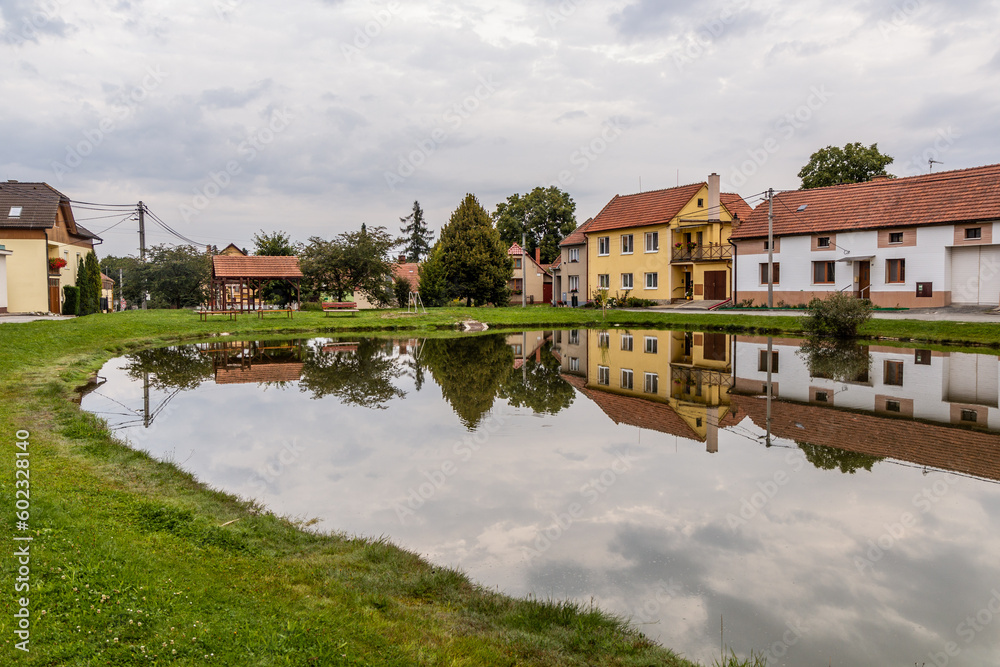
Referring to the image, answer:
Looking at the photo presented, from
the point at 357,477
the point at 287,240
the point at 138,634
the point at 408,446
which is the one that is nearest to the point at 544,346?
the point at 408,446

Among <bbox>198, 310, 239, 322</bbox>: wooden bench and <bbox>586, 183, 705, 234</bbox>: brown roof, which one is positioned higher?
<bbox>586, 183, 705, 234</bbox>: brown roof

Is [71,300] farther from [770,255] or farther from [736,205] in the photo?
[736,205]

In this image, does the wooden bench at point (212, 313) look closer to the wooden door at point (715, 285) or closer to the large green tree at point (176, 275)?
the large green tree at point (176, 275)

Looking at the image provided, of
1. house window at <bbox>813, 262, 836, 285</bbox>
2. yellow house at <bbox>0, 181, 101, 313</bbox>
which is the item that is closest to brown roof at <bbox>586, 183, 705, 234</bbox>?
house window at <bbox>813, 262, 836, 285</bbox>

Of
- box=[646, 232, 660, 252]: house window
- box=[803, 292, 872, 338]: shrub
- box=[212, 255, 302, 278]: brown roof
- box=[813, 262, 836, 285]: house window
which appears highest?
box=[646, 232, 660, 252]: house window

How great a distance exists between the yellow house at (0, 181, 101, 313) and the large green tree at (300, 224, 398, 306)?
49.7ft

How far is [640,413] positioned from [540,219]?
6353cm

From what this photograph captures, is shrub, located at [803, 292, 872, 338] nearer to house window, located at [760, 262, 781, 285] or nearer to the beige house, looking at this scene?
house window, located at [760, 262, 781, 285]

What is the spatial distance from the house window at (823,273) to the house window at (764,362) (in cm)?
1907

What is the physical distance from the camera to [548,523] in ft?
22.8

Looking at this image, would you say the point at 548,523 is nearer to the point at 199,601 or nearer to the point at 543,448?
the point at 543,448

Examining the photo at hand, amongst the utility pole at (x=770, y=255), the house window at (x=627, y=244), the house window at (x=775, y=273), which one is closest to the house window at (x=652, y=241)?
the house window at (x=627, y=244)

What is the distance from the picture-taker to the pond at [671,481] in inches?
206

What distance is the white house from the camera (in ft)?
107
